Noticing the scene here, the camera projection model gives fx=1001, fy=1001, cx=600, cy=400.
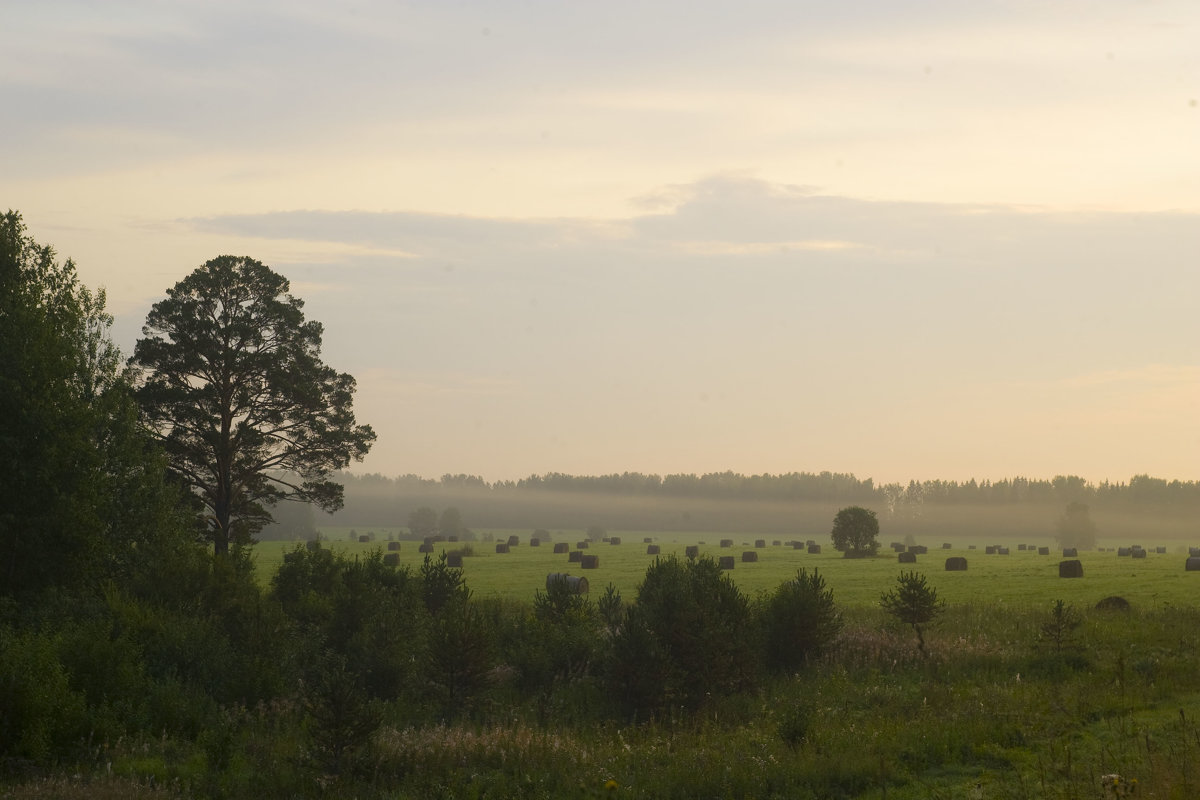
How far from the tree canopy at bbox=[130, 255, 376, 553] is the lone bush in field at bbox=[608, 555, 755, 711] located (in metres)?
21.4

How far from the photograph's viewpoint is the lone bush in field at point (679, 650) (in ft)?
Result: 76.0

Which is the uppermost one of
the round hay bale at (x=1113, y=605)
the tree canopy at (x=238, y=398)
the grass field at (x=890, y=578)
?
the tree canopy at (x=238, y=398)

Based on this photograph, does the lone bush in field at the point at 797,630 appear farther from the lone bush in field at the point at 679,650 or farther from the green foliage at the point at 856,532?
the green foliage at the point at 856,532

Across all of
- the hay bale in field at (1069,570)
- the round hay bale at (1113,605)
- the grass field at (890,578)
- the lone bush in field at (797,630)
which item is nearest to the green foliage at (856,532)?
the grass field at (890,578)

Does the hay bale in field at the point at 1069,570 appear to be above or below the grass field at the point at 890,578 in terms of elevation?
above

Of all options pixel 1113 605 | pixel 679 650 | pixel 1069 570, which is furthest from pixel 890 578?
pixel 679 650

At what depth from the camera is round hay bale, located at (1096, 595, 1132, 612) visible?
3206 centimetres

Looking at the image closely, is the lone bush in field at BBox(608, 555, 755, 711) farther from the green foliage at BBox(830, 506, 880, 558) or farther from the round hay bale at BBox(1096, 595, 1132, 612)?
the green foliage at BBox(830, 506, 880, 558)

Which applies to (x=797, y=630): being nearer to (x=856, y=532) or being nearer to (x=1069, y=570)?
(x=1069, y=570)

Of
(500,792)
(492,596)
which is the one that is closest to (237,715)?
(500,792)

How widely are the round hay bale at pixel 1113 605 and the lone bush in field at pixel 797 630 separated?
10.7m

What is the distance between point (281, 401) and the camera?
43.2m

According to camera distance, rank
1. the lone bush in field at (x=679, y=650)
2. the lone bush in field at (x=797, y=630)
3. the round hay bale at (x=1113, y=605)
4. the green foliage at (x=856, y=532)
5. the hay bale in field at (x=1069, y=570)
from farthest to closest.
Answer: the green foliage at (x=856, y=532), the hay bale in field at (x=1069, y=570), the round hay bale at (x=1113, y=605), the lone bush in field at (x=797, y=630), the lone bush in field at (x=679, y=650)

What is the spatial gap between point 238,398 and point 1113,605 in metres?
34.0
